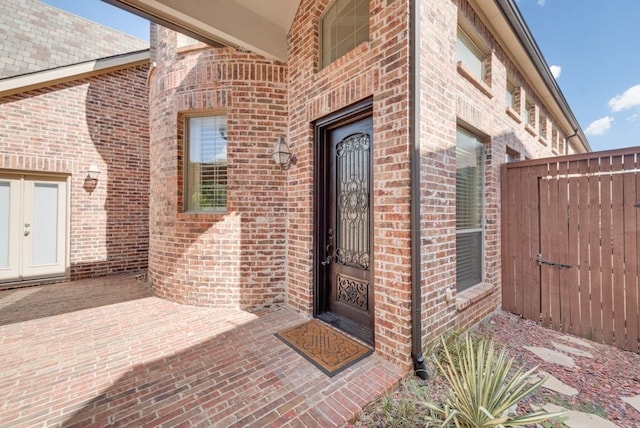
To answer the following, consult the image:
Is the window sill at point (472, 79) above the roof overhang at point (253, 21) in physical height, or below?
below

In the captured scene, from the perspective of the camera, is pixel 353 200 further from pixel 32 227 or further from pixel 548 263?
pixel 32 227

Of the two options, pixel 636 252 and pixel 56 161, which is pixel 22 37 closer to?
pixel 56 161

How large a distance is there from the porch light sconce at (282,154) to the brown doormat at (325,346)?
7.43 ft

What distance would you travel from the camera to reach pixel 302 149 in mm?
3645

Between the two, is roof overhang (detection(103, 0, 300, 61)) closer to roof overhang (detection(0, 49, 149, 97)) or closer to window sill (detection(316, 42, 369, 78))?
window sill (detection(316, 42, 369, 78))

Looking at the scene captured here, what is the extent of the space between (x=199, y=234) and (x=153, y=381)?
82.7 inches

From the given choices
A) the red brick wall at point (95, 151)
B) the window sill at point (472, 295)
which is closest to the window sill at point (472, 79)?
the window sill at point (472, 295)

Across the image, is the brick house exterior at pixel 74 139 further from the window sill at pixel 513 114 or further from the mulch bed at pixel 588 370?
the window sill at pixel 513 114

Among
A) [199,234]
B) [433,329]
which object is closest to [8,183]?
[199,234]

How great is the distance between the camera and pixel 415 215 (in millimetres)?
2385

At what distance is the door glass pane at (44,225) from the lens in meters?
5.30

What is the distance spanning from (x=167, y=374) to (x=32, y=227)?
5.47 metres

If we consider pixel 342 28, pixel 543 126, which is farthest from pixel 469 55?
pixel 543 126

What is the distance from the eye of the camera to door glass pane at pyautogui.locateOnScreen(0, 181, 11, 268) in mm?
5020
